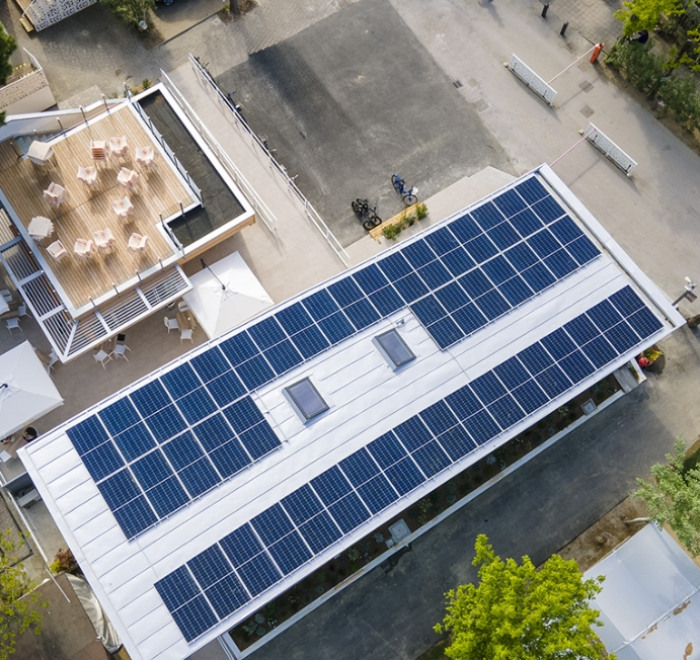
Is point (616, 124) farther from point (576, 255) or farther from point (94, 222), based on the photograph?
point (94, 222)

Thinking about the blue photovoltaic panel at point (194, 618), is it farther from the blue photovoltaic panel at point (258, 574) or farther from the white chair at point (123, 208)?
the white chair at point (123, 208)

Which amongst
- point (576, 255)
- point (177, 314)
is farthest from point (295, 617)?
point (576, 255)

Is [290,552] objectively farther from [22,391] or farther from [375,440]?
[22,391]

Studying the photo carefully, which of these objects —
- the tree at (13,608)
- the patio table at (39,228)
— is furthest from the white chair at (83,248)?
the tree at (13,608)

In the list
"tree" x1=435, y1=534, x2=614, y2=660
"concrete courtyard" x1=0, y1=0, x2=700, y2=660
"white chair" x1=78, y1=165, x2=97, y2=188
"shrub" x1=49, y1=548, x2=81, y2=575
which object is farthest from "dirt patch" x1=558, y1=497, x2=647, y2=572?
"white chair" x1=78, y1=165, x2=97, y2=188

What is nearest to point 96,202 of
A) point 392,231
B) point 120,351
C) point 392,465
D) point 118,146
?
point 118,146

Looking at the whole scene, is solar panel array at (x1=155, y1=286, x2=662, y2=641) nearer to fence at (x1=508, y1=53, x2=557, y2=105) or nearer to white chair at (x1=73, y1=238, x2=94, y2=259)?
white chair at (x1=73, y1=238, x2=94, y2=259)

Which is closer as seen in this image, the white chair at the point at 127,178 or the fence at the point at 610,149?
the white chair at the point at 127,178
